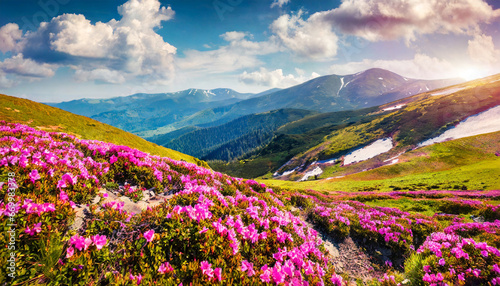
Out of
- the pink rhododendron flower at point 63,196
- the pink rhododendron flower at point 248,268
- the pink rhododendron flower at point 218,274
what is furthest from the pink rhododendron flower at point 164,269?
the pink rhododendron flower at point 63,196

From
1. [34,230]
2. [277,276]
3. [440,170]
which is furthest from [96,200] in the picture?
[440,170]

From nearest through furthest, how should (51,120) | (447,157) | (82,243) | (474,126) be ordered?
(82,243), (51,120), (447,157), (474,126)

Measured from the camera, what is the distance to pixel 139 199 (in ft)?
22.8

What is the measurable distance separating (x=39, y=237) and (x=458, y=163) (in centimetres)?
8045

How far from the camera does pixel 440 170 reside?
171 feet

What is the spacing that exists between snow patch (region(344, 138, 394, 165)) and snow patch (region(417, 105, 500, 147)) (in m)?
16.4

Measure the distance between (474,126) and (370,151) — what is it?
5287 cm

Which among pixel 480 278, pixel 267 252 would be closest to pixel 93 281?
pixel 267 252

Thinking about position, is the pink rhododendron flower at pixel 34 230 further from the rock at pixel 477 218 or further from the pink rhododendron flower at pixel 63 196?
the rock at pixel 477 218

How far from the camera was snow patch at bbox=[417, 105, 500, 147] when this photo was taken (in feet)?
313

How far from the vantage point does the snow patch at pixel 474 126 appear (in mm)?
95375

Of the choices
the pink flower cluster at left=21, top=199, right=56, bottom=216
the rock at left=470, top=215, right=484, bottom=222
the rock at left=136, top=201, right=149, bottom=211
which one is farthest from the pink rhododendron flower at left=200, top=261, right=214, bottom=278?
the rock at left=470, top=215, right=484, bottom=222

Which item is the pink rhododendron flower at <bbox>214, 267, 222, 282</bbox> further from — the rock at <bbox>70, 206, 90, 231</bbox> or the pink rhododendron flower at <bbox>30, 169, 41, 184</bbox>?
the pink rhododendron flower at <bbox>30, 169, 41, 184</bbox>

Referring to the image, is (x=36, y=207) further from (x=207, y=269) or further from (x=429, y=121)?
(x=429, y=121)
